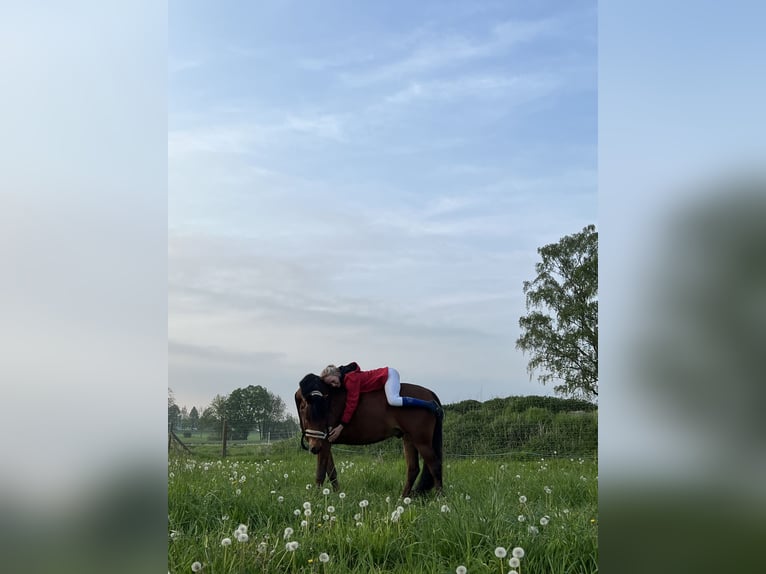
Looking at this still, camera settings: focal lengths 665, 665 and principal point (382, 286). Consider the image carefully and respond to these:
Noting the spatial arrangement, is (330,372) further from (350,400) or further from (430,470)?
(430,470)

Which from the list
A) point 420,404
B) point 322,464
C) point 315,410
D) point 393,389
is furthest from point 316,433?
point 420,404

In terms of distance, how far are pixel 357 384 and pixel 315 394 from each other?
481mm

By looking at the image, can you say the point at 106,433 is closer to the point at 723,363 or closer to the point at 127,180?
the point at 127,180

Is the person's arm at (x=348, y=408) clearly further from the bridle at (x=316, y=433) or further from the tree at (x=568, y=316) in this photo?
the tree at (x=568, y=316)

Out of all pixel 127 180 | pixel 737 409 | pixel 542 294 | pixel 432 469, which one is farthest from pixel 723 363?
pixel 542 294

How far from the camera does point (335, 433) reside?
6859mm

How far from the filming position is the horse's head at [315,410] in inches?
263

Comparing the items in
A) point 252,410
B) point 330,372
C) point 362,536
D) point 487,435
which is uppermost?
point 330,372

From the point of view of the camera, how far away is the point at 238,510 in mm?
4914

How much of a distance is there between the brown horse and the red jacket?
75 millimetres

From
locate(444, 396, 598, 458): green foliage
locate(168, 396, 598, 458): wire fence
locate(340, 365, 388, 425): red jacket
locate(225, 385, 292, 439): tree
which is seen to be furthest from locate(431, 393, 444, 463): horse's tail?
locate(225, 385, 292, 439): tree

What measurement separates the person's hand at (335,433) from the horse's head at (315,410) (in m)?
0.05

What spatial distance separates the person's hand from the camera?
681 centimetres

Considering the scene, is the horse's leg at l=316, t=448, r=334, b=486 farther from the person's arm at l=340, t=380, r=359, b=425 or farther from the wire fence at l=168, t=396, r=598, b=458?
the wire fence at l=168, t=396, r=598, b=458
